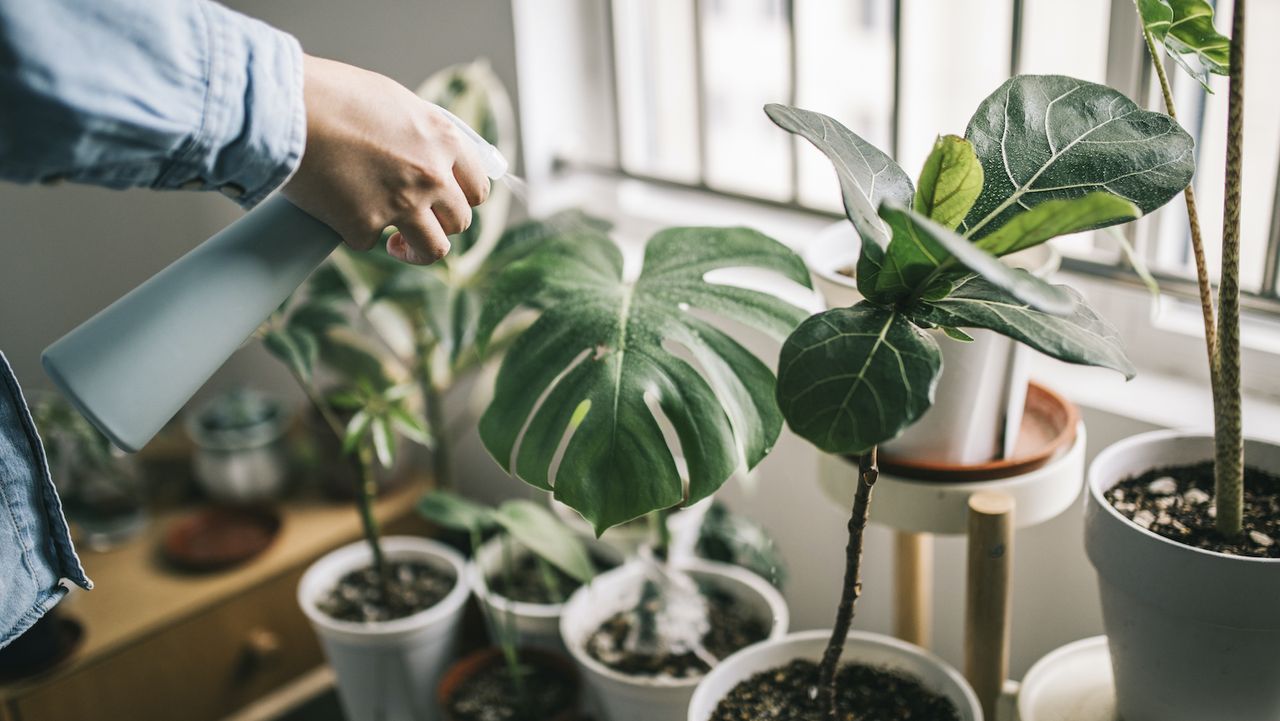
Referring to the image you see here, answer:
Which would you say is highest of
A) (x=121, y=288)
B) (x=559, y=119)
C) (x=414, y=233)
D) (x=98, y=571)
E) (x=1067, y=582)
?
(x=414, y=233)

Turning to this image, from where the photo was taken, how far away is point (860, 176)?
30.6 inches

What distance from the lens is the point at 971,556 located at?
0.94m

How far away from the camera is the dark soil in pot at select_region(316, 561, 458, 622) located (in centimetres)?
140

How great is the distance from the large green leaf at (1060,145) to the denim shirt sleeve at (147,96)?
0.49m

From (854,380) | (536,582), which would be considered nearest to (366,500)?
(536,582)

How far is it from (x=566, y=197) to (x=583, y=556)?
0.70 m

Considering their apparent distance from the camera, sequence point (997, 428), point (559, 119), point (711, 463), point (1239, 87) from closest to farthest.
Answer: point (1239, 87) → point (711, 463) → point (997, 428) → point (559, 119)

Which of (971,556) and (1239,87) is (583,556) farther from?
(1239,87)

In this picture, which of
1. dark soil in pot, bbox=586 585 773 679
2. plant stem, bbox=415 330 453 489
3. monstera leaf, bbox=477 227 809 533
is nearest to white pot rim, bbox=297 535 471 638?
plant stem, bbox=415 330 453 489

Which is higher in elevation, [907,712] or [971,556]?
[971,556]

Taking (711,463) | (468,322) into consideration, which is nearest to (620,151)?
(468,322)

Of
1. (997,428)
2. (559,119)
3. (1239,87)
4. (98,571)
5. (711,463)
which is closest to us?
(1239,87)

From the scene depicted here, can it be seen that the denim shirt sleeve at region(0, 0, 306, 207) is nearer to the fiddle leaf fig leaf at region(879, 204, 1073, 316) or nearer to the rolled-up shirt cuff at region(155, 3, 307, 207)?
the rolled-up shirt cuff at region(155, 3, 307, 207)

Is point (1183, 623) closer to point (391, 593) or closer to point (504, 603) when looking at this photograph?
point (504, 603)
